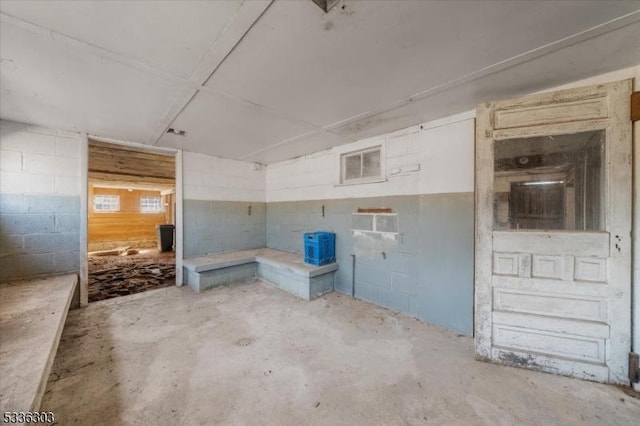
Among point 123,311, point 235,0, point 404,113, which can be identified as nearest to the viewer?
point 235,0

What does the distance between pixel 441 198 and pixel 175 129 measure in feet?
11.3

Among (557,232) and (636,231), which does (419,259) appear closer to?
(557,232)

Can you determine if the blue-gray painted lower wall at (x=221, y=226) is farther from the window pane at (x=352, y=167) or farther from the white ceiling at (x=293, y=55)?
the window pane at (x=352, y=167)

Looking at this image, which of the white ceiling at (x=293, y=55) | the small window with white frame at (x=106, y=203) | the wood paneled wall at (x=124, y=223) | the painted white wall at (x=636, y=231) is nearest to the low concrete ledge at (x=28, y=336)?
the white ceiling at (x=293, y=55)

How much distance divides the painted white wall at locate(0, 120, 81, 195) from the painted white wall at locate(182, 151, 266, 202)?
4.51ft

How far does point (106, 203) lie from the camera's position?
33.0 ft

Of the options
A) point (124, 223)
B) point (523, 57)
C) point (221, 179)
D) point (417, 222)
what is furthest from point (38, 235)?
point (124, 223)

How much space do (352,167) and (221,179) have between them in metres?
2.59

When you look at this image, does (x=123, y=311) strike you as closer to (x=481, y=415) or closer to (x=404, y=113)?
(x=481, y=415)

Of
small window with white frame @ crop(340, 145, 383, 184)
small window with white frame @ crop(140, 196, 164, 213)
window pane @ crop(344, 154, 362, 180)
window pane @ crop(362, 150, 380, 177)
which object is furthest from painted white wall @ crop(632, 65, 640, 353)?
small window with white frame @ crop(140, 196, 164, 213)

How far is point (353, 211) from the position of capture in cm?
370

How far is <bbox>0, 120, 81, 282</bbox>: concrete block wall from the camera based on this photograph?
9.36 feet

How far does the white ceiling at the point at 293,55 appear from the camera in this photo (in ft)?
4.25

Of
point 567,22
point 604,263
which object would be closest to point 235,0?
point 567,22
